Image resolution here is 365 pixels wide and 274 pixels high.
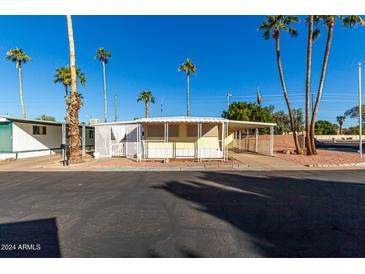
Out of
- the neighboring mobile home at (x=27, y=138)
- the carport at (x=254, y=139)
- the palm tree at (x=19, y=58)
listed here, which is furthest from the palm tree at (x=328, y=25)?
the palm tree at (x=19, y=58)

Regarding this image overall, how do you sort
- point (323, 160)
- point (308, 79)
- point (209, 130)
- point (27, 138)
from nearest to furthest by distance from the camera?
1. point (323, 160)
2. point (209, 130)
3. point (308, 79)
4. point (27, 138)

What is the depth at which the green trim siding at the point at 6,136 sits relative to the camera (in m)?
13.4

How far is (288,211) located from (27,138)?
17649 mm

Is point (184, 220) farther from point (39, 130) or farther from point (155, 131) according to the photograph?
point (39, 130)

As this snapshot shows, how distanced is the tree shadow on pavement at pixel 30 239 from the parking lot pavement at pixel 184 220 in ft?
0.05

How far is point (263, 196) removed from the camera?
17.6ft

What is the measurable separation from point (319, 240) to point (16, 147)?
17784 millimetres

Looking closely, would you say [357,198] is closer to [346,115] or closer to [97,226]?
[97,226]

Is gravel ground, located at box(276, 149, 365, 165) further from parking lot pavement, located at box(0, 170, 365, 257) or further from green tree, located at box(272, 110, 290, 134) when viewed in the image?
green tree, located at box(272, 110, 290, 134)

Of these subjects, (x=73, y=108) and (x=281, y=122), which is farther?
(x=281, y=122)

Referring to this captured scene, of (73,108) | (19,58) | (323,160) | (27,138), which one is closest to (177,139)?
(73,108)

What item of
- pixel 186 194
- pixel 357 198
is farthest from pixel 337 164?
pixel 186 194

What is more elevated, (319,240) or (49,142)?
(49,142)

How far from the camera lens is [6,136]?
13.5 m
